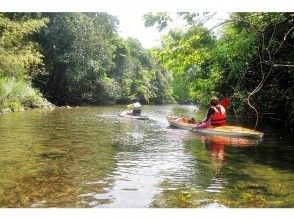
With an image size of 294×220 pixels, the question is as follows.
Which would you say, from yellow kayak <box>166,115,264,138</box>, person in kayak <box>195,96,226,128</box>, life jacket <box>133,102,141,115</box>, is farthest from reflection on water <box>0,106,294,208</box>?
life jacket <box>133,102,141,115</box>

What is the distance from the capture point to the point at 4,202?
4.98 metres

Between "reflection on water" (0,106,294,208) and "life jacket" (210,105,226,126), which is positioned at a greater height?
"life jacket" (210,105,226,126)

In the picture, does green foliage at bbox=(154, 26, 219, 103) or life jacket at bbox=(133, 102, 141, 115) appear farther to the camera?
life jacket at bbox=(133, 102, 141, 115)

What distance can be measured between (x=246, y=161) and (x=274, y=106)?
526 centimetres

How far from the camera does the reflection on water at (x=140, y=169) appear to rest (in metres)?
5.20

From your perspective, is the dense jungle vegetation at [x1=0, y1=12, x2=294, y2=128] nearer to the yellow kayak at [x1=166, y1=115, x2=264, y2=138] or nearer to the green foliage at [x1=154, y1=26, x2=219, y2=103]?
the green foliage at [x1=154, y1=26, x2=219, y2=103]

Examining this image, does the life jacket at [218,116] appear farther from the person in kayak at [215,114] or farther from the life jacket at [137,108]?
the life jacket at [137,108]

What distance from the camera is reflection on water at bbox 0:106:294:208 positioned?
17.1 feet

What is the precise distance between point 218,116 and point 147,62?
2415 millimetres

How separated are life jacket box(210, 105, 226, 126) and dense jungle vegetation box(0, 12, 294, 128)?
2.01 ft

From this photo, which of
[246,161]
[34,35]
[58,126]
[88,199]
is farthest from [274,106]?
[88,199]

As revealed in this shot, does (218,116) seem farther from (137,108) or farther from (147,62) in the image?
(137,108)

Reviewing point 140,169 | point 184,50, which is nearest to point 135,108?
point 184,50
